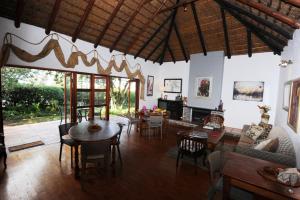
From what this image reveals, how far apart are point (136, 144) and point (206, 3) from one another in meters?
5.21

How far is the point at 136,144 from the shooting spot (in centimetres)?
508

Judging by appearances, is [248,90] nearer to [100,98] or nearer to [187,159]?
[187,159]

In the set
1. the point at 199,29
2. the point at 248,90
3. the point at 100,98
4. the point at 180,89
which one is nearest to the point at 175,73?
the point at 180,89

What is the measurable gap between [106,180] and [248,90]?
6.16 metres

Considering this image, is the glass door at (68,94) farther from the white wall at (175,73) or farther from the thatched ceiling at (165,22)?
the white wall at (175,73)

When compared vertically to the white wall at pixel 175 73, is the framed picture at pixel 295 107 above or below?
below

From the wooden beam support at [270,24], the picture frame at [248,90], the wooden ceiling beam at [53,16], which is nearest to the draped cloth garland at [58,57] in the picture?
the wooden ceiling beam at [53,16]

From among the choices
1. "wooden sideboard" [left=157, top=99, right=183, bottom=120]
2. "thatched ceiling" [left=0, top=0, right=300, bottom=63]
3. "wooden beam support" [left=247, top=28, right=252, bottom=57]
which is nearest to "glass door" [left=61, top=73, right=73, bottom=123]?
"thatched ceiling" [left=0, top=0, right=300, bottom=63]

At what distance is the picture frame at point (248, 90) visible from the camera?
19.9 ft

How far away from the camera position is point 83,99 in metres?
5.81

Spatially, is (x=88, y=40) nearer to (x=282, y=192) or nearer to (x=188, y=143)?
(x=188, y=143)

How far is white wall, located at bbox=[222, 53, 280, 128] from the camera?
5.84 m

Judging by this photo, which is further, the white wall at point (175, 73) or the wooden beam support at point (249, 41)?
the white wall at point (175, 73)

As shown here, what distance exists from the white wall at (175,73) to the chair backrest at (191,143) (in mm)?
4756
